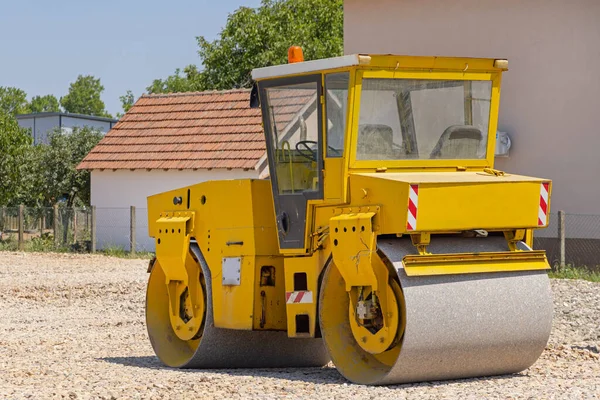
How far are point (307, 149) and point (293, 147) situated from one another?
31cm

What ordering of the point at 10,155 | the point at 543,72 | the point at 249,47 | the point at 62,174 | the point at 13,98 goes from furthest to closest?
the point at 13,98
the point at 249,47
the point at 62,174
the point at 10,155
the point at 543,72

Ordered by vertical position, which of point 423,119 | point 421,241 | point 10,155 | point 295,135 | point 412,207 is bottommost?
point 421,241

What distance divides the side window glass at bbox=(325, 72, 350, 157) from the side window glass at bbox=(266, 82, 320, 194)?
14cm

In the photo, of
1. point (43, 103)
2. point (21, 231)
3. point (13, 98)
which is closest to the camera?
point (21, 231)

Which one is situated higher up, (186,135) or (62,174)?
(186,135)

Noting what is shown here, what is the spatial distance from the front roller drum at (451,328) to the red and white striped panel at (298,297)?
247 millimetres

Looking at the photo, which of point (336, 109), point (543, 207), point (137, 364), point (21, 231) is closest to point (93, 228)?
point (21, 231)

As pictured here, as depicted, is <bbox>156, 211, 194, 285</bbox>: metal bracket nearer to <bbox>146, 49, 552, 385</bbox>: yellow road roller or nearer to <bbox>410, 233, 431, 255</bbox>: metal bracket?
<bbox>146, 49, 552, 385</bbox>: yellow road roller

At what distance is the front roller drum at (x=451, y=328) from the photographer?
8625 millimetres

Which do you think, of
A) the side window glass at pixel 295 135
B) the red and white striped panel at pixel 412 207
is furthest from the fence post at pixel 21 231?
the red and white striped panel at pixel 412 207

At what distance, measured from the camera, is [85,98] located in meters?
150

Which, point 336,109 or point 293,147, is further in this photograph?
point 293,147

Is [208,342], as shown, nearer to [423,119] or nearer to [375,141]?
[375,141]

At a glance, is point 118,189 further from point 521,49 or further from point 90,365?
point 90,365
